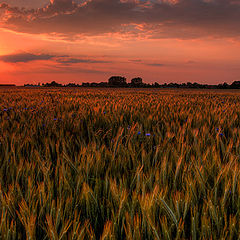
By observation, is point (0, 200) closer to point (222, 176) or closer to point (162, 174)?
point (162, 174)

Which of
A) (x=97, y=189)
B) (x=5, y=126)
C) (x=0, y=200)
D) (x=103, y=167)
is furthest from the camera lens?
(x=5, y=126)

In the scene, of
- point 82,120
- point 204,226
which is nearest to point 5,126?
point 82,120

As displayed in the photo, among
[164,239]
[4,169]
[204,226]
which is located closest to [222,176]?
[204,226]

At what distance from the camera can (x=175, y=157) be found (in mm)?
1525

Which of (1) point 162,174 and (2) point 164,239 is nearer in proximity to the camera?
(2) point 164,239

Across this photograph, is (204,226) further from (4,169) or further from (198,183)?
(4,169)

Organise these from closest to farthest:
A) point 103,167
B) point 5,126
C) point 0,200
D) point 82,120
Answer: point 0,200 < point 103,167 < point 5,126 < point 82,120

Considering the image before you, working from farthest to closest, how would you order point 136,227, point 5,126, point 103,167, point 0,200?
point 5,126 → point 103,167 → point 0,200 → point 136,227

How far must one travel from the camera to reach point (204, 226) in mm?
799

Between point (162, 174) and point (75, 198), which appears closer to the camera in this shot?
point (75, 198)

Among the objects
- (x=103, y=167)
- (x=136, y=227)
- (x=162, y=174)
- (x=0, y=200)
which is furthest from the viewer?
(x=103, y=167)

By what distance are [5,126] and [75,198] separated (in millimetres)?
2013

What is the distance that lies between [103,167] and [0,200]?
598 millimetres

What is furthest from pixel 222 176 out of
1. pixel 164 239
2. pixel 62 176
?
pixel 62 176
